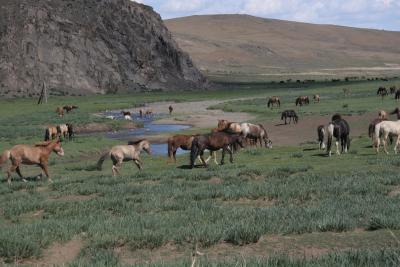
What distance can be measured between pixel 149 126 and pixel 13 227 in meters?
38.7

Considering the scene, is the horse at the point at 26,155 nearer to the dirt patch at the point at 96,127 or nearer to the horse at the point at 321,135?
the horse at the point at 321,135

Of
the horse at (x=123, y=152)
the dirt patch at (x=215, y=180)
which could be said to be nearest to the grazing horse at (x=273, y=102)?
the horse at (x=123, y=152)

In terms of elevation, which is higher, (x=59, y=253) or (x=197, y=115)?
(x=59, y=253)

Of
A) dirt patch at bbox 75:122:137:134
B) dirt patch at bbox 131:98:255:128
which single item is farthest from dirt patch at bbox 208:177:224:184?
dirt patch at bbox 75:122:137:134

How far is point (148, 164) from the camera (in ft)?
86.4

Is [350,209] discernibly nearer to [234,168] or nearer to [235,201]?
[235,201]

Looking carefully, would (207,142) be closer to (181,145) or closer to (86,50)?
(181,145)

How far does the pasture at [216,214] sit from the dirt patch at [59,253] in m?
0.03

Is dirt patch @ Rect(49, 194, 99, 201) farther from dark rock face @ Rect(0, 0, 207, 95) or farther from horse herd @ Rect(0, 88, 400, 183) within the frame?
dark rock face @ Rect(0, 0, 207, 95)

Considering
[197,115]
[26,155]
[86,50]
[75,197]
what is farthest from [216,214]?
[86,50]

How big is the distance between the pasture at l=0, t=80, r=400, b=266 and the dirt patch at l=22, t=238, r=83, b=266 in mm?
27

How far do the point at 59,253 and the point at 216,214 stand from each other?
3614 millimetres

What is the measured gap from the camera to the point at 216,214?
1270 cm

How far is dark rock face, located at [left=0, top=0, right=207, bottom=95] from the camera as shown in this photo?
89062 mm
